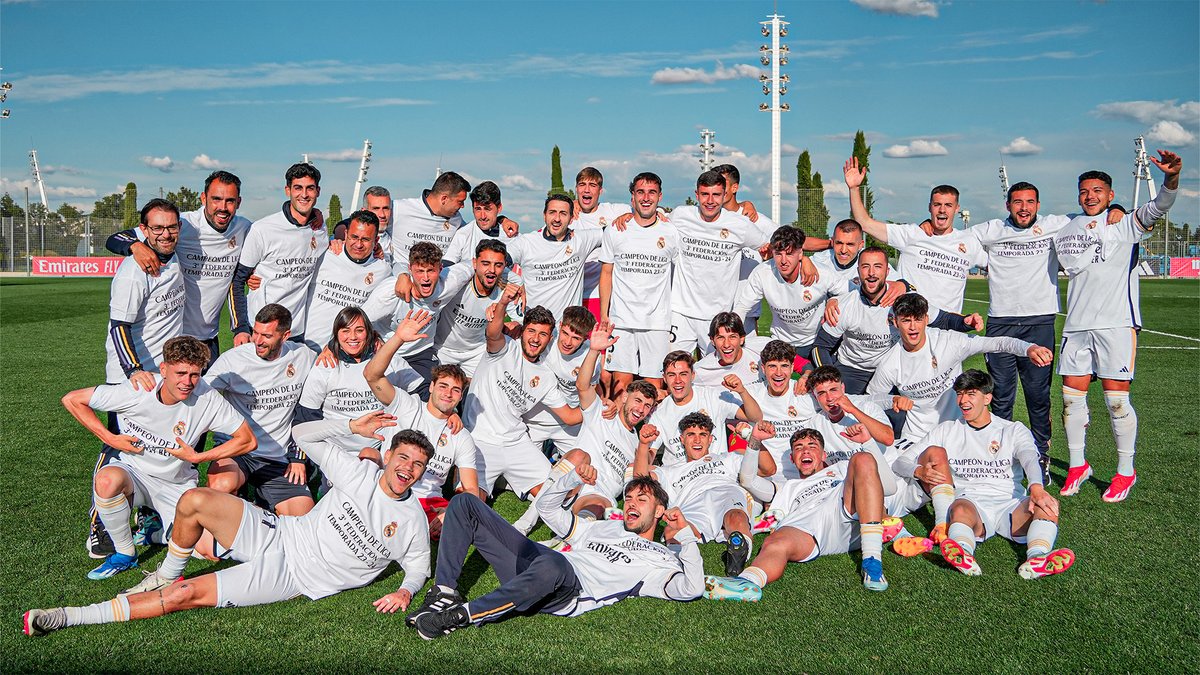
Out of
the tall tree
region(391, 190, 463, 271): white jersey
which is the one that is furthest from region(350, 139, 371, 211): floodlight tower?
region(391, 190, 463, 271): white jersey

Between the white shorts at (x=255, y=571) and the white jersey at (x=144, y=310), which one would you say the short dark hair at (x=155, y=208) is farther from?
the white shorts at (x=255, y=571)

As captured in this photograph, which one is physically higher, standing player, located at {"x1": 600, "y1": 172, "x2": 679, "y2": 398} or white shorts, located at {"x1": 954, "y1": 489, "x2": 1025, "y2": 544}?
standing player, located at {"x1": 600, "y1": 172, "x2": 679, "y2": 398}

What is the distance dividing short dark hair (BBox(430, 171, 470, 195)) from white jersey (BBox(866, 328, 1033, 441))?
159 inches

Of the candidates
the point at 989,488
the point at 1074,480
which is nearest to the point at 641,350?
the point at 989,488

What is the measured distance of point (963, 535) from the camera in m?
5.27

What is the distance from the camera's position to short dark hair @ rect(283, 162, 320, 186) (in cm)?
693

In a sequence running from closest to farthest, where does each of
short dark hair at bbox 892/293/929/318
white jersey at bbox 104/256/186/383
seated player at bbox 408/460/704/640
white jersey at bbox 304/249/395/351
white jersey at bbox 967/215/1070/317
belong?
seated player at bbox 408/460/704/640 < white jersey at bbox 104/256/186/383 < short dark hair at bbox 892/293/929/318 < white jersey at bbox 304/249/395/351 < white jersey at bbox 967/215/1070/317

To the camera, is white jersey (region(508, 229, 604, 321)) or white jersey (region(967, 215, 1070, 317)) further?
white jersey (region(508, 229, 604, 321))

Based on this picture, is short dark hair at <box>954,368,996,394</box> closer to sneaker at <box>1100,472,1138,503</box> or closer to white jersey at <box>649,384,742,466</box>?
white jersey at <box>649,384,742,466</box>

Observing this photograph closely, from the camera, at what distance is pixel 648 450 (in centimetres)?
602

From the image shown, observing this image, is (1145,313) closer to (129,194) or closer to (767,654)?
(767,654)

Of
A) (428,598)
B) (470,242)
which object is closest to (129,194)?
(470,242)

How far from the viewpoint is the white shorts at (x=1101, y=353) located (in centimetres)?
700

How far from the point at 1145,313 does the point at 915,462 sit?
21.6 metres
